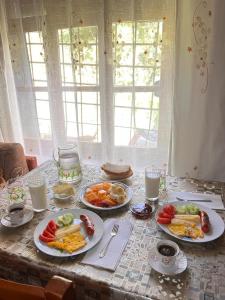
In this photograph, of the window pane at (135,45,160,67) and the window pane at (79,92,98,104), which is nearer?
the window pane at (135,45,160,67)

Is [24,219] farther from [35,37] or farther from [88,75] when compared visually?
[35,37]

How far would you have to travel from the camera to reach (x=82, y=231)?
99 centimetres

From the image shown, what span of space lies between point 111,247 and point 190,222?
0.34 m

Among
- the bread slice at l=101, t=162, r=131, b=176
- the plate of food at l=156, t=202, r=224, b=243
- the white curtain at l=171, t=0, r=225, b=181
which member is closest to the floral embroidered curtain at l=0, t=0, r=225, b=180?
the white curtain at l=171, t=0, r=225, b=181

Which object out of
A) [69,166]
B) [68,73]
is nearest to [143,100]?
[68,73]

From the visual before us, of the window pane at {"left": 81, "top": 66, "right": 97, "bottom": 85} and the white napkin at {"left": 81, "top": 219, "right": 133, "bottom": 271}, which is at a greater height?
the window pane at {"left": 81, "top": 66, "right": 97, "bottom": 85}

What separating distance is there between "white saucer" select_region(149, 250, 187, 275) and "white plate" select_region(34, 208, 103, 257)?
216 mm

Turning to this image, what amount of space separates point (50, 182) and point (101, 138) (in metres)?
0.82

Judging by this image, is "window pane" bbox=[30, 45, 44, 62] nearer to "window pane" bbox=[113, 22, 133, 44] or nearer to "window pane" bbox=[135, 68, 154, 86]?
"window pane" bbox=[113, 22, 133, 44]

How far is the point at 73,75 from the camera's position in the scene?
79.1 inches

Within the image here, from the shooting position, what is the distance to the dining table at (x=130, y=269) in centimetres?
73

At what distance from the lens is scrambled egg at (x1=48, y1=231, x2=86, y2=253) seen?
89cm

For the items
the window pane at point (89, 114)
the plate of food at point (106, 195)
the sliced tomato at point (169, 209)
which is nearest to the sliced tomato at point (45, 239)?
the plate of food at point (106, 195)

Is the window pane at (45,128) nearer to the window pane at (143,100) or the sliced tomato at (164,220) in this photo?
the window pane at (143,100)
